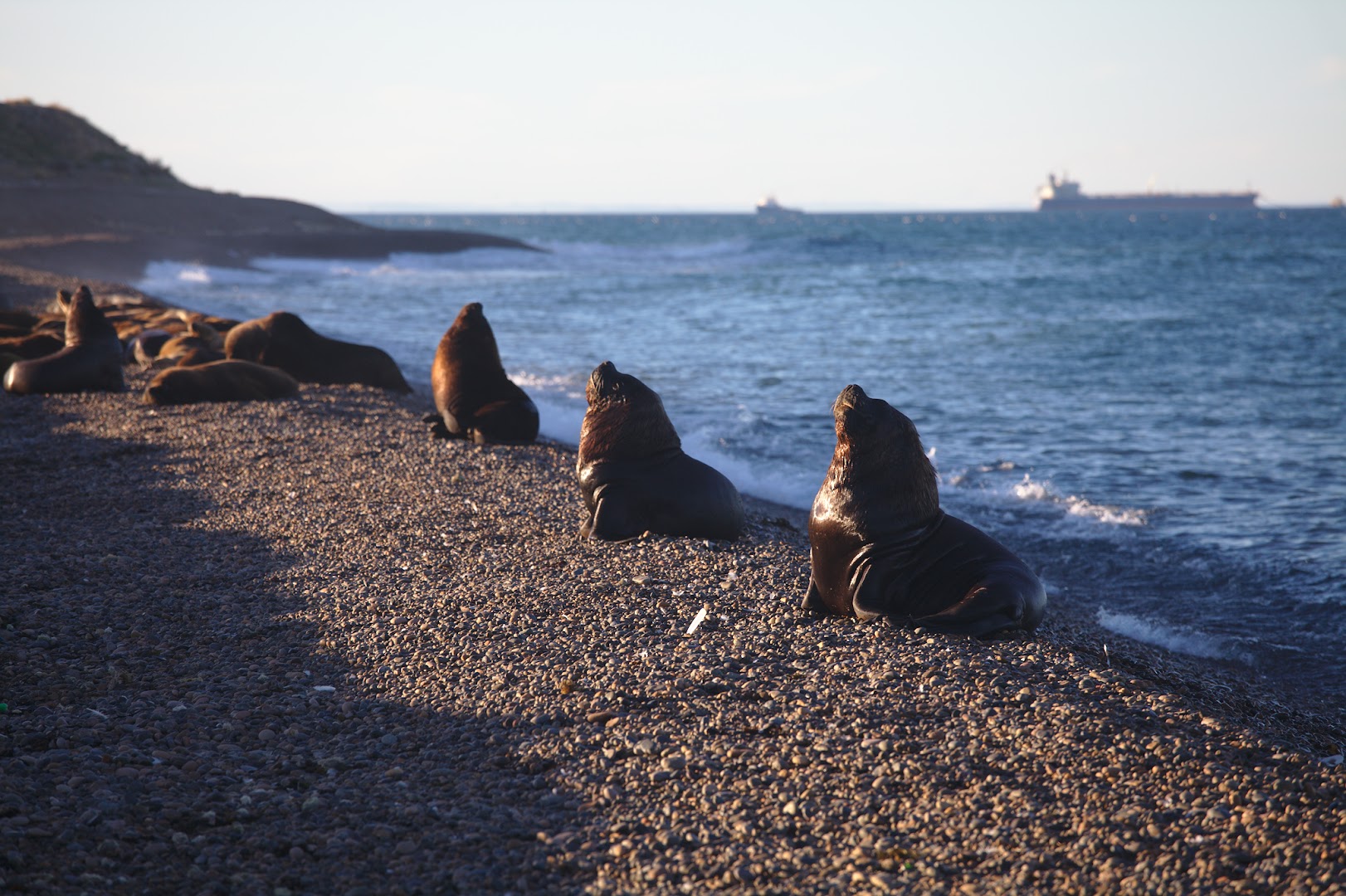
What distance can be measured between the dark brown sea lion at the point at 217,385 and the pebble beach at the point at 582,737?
4905 millimetres

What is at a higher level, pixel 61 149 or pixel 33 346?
pixel 61 149

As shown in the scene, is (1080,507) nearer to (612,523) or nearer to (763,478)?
(763,478)

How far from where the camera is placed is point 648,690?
443cm

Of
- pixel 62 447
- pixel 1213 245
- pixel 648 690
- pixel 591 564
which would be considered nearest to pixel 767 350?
Answer: pixel 62 447

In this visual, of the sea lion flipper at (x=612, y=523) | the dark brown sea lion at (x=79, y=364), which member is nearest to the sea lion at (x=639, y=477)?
the sea lion flipper at (x=612, y=523)

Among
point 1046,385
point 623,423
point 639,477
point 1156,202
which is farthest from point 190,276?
point 1156,202

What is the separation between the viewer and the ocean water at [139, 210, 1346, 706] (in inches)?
296

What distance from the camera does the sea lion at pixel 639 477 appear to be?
6.77m

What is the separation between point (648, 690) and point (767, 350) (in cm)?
1531

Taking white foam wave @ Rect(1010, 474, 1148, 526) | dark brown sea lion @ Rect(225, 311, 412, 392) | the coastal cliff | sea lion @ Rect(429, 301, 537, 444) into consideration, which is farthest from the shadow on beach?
A: the coastal cliff

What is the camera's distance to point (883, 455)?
17.2 ft

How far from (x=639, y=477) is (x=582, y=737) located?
3.04 m

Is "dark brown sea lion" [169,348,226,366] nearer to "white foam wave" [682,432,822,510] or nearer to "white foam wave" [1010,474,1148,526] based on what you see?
"white foam wave" [682,432,822,510]

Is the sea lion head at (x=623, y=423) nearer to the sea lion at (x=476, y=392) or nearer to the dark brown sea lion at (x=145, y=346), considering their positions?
the sea lion at (x=476, y=392)
